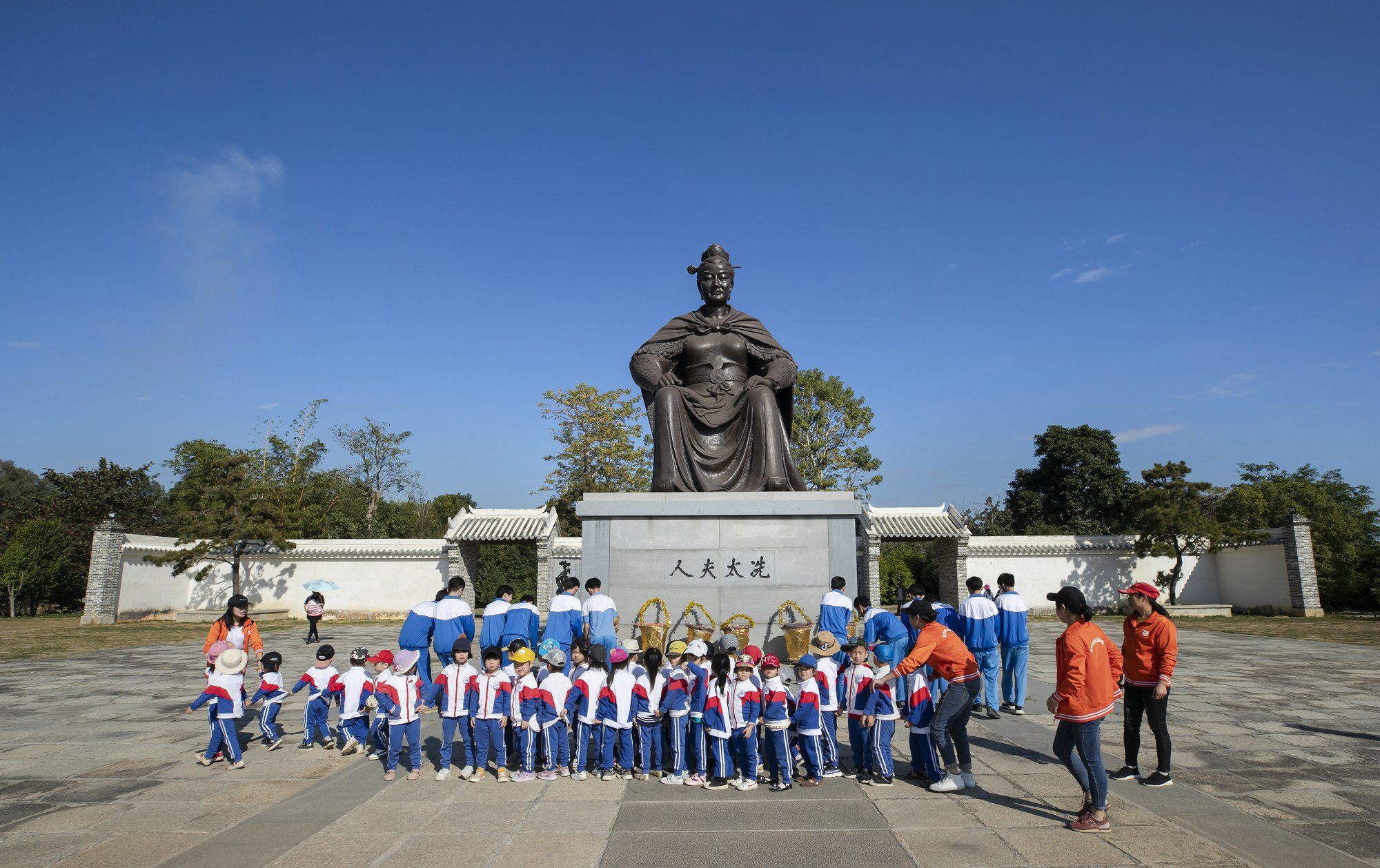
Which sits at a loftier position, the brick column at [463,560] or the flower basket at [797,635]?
the brick column at [463,560]

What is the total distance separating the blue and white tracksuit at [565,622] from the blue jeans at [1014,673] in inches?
150

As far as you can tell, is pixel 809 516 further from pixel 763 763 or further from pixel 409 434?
pixel 409 434

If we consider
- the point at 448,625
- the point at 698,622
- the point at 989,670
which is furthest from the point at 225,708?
the point at 989,670

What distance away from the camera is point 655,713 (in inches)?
179

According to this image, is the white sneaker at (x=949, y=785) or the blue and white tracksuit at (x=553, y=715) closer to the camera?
the white sneaker at (x=949, y=785)

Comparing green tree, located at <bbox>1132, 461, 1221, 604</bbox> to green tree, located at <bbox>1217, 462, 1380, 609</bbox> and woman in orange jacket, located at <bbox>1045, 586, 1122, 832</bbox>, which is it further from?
woman in orange jacket, located at <bbox>1045, 586, 1122, 832</bbox>

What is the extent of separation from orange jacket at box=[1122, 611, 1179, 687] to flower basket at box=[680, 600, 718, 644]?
9.47ft

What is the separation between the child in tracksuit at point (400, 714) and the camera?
469 cm

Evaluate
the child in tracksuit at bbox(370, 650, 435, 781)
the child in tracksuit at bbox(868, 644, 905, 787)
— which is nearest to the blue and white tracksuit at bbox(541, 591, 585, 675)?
the child in tracksuit at bbox(370, 650, 435, 781)

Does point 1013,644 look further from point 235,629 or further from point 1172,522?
point 1172,522

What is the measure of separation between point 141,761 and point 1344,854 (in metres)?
7.04

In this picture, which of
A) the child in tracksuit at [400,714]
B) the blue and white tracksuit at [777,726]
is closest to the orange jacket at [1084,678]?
the blue and white tracksuit at [777,726]

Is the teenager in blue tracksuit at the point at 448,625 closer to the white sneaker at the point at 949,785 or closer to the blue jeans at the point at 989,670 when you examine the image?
the white sneaker at the point at 949,785

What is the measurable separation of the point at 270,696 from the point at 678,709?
11.0 ft
